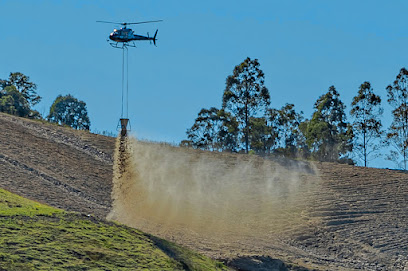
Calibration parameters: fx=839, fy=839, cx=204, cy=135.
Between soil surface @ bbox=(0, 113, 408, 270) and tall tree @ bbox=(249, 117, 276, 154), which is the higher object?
tall tree @ bbox=(249, 117, 276, 154)

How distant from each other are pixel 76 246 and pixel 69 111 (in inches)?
2508

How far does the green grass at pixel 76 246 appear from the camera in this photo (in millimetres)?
27703

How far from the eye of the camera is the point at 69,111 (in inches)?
3637

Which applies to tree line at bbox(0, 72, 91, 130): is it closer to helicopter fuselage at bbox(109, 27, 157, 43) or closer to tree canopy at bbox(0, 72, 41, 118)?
tree canopy at bbox(0, 72, 41, 118)

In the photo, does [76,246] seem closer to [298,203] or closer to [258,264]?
[258,264]

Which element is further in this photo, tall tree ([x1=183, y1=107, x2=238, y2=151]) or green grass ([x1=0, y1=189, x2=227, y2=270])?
tall tree ([x1=183, y1=107, x2=238, y2=151])

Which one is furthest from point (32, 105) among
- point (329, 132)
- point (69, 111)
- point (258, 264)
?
point (258, 264)

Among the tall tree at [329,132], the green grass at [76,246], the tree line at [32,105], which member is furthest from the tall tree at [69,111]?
the green grass at [76,246]

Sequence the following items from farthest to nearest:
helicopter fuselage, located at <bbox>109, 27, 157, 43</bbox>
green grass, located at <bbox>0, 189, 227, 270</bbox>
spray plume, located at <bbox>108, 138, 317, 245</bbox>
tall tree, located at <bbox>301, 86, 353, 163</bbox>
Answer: tall tree, located at <bbox>301, 86, 353, 163</bbox>
helicopter fuselage, located at <bbox>109, 27, 157, 43</bbox>
spray plume, located at <bbox>108, 138, 317, 245</bbox>
green grass, located at <bbox>0, 189, 227, 270</bbox>

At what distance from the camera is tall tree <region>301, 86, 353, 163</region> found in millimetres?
80875

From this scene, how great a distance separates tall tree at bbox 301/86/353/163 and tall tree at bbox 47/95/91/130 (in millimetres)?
25262

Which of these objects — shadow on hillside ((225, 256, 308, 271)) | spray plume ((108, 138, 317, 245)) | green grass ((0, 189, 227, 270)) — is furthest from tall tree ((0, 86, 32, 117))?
shadow on hillside ((225, 256, 308, 271))

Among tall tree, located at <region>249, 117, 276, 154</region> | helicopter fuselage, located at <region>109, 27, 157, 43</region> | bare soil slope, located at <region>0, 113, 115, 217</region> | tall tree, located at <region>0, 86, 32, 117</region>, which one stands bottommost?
bare soil slope, located at <region>0, 113, 115, 217</region>

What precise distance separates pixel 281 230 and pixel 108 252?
53.6ft
